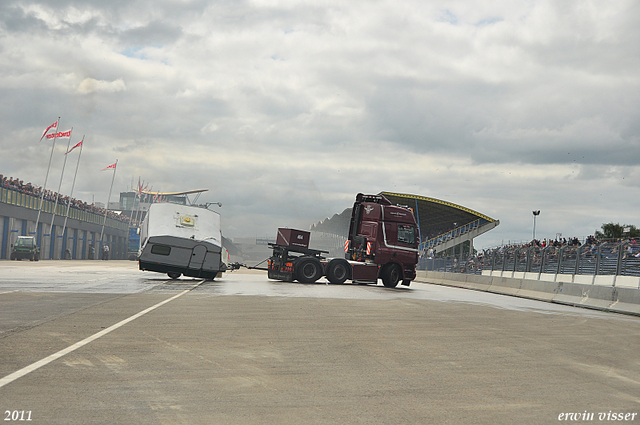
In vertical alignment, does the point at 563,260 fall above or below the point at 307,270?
above

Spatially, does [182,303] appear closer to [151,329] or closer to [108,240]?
[151,329]

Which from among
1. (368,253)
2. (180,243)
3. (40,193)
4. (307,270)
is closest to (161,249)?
(180,243)

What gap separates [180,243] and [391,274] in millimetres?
8786

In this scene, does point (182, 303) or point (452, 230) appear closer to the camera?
point (182, 303)

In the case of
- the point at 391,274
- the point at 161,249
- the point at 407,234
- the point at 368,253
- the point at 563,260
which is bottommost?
the point at 391,274

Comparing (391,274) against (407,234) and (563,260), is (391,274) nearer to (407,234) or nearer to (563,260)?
(407,234)

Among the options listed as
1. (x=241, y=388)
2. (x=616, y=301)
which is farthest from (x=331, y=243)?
(x=241, y=388)

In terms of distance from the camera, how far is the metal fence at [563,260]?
22.3m

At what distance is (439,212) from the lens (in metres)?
80.1

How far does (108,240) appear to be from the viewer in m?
103

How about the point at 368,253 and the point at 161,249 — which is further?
the point at 368,253

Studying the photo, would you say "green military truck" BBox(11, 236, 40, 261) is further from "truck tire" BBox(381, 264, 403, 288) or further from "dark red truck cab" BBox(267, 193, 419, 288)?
"truck tire" BBox(381, 264, 403, 288)

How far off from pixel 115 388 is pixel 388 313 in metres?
8.93

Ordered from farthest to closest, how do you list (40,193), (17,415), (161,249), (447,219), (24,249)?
1. (447,219)
2. (40,193)
3. (24,249)
4. (161,249)
5. (17,415)
